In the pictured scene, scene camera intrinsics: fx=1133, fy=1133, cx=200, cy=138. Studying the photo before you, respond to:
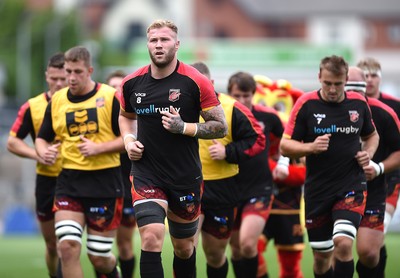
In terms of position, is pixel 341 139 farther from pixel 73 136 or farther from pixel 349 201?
pixel 73 136

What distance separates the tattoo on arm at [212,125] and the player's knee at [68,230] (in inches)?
76.4

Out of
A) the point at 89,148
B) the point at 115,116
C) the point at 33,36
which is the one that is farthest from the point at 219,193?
the point at 33,36

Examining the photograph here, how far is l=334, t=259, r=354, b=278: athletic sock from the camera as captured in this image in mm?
11008

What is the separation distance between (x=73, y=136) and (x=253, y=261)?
260cm

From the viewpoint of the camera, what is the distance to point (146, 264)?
32.0ft

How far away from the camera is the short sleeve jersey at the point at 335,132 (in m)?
11.1

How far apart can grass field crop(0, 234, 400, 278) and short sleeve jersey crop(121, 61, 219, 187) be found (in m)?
3.15

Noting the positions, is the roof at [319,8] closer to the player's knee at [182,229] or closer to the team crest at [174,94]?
the player's knee at [182,229]

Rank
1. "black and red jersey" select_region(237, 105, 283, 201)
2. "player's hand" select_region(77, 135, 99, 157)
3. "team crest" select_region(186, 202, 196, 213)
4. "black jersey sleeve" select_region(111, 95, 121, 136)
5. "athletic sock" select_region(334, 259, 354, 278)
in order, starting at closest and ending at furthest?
1. "team crest" select_region(186, 202, 196, 213)
2. "athletic sock" select_region(334, 259, 354, 278)
3. "player's hand" select_region(77, 135, 99, 157)
4. "black jersey sleeve" select_region(111, 95, 121, 136)
5. "black and red jersey" select_region(237, 105, 283, 201)

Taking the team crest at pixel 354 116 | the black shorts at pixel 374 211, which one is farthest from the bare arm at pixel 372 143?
the black shorts at pixel 374 211

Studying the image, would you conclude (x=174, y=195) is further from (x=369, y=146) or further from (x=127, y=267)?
(x=127, y=267)

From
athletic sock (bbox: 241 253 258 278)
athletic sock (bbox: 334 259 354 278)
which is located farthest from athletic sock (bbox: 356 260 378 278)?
athletic sock (bbox: 241 253 258 278)

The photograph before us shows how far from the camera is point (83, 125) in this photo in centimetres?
1155

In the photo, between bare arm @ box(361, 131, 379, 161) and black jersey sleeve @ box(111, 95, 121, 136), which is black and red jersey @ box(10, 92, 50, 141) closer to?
black jersey sleeve @ box(111, 95, 121, 136)
